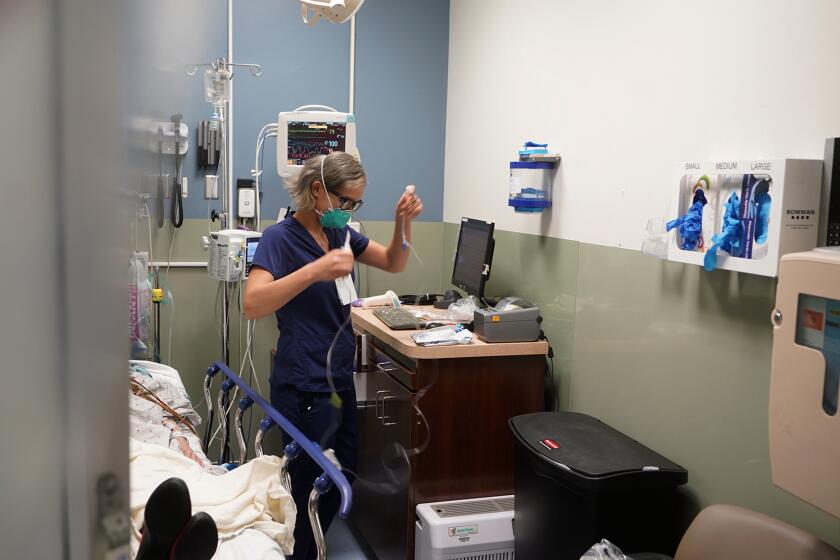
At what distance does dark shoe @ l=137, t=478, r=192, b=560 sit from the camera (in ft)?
1.84

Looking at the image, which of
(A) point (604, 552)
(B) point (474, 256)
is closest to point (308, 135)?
(B) point (474, 256)

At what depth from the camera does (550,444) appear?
2270 mm

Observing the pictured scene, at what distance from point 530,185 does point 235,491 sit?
1.73m

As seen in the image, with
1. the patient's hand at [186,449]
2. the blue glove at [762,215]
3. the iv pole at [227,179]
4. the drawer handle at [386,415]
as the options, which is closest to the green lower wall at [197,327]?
the iv pole at [227,179]

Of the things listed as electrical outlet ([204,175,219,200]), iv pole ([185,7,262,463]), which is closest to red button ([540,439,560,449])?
iv pole ([185,7,262,463])

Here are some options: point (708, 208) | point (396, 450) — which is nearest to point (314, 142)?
point (396, 450)

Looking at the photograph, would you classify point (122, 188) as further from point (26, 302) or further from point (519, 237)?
point (519, 237)

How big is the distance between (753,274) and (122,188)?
1.91 metres

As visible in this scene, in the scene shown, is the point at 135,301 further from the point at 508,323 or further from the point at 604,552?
the point at 508,323

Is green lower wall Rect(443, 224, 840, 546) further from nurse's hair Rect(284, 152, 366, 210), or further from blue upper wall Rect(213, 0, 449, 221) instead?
blue upper wall Rect(213, 0, 449, 221)

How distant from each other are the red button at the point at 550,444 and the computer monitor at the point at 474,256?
3.17ft

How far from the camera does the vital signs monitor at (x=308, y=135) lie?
11.3ft

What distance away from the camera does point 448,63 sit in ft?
13.4

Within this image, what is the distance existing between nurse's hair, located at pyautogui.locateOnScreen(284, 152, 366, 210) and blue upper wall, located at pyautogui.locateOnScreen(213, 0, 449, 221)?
147 cm
